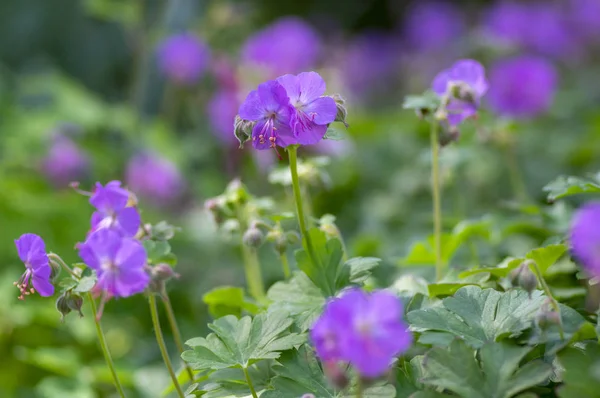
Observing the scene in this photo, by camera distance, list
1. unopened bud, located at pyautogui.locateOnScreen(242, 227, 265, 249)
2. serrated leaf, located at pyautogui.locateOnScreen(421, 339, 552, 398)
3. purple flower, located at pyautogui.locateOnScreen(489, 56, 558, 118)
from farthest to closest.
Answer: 1. purple flower, located at pyautogui.locateOnScreen(489, 56, 558, 118)
2. unopened bud, located at pyautogui.locateOnScreen(242, 227, 265, 249)
3. serrated leaf, located at pyautogui.locateOnScreen(421, 339, 552, 398)

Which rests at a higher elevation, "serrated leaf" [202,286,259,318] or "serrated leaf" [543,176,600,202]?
"serrated leaf" [543,176,600,202]

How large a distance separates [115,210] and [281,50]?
2495 millimetres

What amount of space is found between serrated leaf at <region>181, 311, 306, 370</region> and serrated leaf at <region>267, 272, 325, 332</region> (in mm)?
18

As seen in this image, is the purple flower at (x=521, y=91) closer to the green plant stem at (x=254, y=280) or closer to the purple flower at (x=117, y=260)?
the green plant stem at (x=254, y=280)

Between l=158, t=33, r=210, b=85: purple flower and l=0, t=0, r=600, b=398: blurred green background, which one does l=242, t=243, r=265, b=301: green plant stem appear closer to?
l=0, t=0, r=600, b=398: blurred green background

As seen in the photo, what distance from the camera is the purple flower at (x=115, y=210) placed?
0.89 meters

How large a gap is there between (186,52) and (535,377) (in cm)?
255

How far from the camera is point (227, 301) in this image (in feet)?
3.62

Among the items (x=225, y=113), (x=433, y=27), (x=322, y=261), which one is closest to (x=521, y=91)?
(x=225, y=113)

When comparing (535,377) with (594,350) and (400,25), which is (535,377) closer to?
(594,350)

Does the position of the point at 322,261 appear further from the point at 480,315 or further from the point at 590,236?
the point at 590,236

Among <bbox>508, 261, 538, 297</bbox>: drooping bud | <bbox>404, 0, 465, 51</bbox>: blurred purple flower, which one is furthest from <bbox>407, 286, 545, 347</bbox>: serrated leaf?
<bbox>404, 0, 465, 51</bbox>: blurred purple flower

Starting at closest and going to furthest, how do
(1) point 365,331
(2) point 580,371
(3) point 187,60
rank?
1. (1) point 365,331
2. (2) point 580,371
3. (3) point 187,60

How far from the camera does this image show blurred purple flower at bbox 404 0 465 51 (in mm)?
4719
